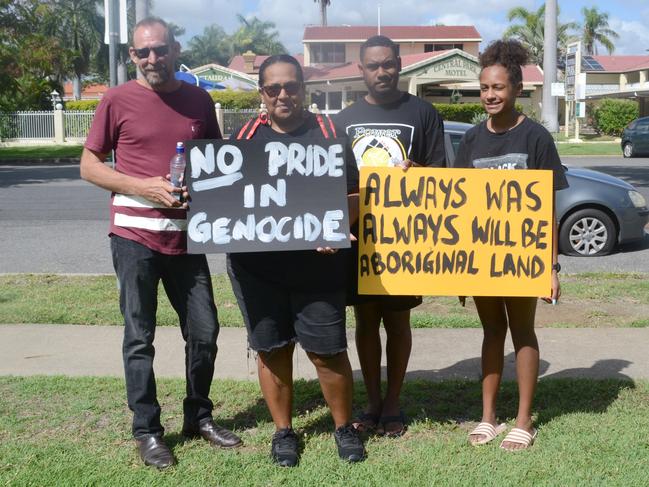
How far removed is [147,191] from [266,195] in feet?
1.78

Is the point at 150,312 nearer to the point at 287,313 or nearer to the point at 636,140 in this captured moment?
the point at 287,313

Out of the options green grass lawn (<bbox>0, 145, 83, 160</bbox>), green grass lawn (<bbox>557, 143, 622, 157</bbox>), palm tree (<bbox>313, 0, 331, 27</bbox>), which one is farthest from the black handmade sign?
palm tree (<bbox>313, 0, 331, 27</bbox>)

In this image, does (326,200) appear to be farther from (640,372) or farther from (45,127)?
(45,127)

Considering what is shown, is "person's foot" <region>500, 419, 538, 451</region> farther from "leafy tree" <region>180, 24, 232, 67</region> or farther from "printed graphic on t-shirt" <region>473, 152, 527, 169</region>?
"leafy tree" <region>180, 24, 232, 67</region>

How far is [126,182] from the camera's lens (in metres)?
3.97

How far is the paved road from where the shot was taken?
30.9 feet

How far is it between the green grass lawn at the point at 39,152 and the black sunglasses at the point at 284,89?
2701 centimetres

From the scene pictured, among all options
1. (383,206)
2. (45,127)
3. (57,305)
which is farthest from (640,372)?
(45,127)

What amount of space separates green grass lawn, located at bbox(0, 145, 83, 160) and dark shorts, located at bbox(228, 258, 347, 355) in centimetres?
2688

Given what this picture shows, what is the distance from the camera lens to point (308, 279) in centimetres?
401

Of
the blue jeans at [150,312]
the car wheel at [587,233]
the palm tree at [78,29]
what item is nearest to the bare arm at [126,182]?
the blue jeans at [150,312]

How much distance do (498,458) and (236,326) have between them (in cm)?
→ 302

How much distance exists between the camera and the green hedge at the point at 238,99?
42219 mm

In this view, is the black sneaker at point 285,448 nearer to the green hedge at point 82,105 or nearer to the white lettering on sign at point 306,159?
the white lettering on sign at point 306,159
